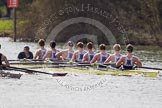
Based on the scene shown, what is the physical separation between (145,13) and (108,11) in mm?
4810

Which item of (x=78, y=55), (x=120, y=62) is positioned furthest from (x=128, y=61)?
(x=78, y=55)

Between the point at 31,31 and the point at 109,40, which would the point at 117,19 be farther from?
the point at 31,31

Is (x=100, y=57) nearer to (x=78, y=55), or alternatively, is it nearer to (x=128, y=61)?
(x=78, y=55)

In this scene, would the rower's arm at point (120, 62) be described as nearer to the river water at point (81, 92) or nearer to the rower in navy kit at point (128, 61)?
the rower in navy kit at point (128, 61)

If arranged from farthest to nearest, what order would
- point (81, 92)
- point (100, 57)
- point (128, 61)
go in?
point (100, 57) → point (128, 61) → point (81, 92)

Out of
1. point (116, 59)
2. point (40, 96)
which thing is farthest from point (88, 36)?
point (40, 96)

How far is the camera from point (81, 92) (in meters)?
22.9

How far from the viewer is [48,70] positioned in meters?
27.3

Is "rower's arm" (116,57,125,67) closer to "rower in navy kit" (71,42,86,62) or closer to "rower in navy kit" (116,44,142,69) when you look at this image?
"rower in navy kit" (116,44,142,69)

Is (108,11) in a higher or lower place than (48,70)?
higher

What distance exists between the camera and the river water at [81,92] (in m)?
20.2

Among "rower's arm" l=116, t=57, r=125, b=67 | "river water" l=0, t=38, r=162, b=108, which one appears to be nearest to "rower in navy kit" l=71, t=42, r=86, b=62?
"river water" l=0, t=38, r=162, b=108

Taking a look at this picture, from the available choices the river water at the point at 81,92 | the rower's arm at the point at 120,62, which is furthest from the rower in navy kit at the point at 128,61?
the river water at the point at 81,92

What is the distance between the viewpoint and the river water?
20.2 meters
